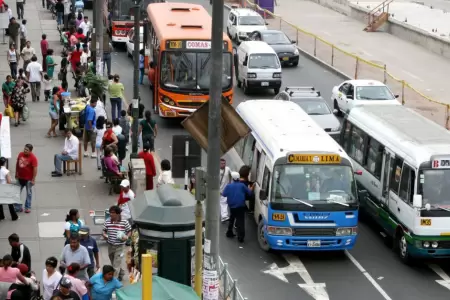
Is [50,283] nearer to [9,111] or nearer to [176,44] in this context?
[9,111]

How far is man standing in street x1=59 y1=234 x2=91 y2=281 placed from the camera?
55.4ft

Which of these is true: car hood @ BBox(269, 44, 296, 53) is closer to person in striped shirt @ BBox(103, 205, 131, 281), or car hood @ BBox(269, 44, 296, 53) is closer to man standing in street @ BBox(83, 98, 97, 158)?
man standing in street @ BBox(83, 98, 97, 158)

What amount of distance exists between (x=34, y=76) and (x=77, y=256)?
17.2 m

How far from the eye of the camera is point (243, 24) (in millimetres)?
49344

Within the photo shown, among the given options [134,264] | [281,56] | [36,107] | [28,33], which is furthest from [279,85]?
[134,264]

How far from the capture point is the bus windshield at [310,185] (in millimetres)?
20453

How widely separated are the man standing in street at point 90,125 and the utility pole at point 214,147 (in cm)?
1391

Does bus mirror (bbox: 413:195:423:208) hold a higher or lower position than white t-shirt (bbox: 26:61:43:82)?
higher

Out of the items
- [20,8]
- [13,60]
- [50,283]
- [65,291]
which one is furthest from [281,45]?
[65,291]

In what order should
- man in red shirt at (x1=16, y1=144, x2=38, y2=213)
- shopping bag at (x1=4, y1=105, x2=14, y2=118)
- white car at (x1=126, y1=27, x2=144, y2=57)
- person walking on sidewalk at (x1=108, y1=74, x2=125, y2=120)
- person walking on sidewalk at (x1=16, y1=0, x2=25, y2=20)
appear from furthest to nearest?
1. person walking on sidewalk at (x1=16, y1=0, x2=25, y2=20)
2. white car at (x1=126, y1=27, x2=144, y2=57)
3. person walking on sidewalk at (x1=108, y1=74, x2=125, y2=120)
4. shopping bag at (x1=4, y1=105, x2=14, y2=118)
5. man in red shirt at (x1=16, y1=144, x2=38, y2=213)

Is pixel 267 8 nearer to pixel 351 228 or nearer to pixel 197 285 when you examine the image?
pixel 351 228

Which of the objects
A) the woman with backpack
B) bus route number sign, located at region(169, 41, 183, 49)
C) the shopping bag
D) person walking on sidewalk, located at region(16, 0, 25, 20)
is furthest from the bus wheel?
person walking on sidewalk, located at region(16, 0, 25, 20)

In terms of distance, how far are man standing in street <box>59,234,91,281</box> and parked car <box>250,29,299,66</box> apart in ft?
88.0

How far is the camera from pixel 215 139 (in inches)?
517
